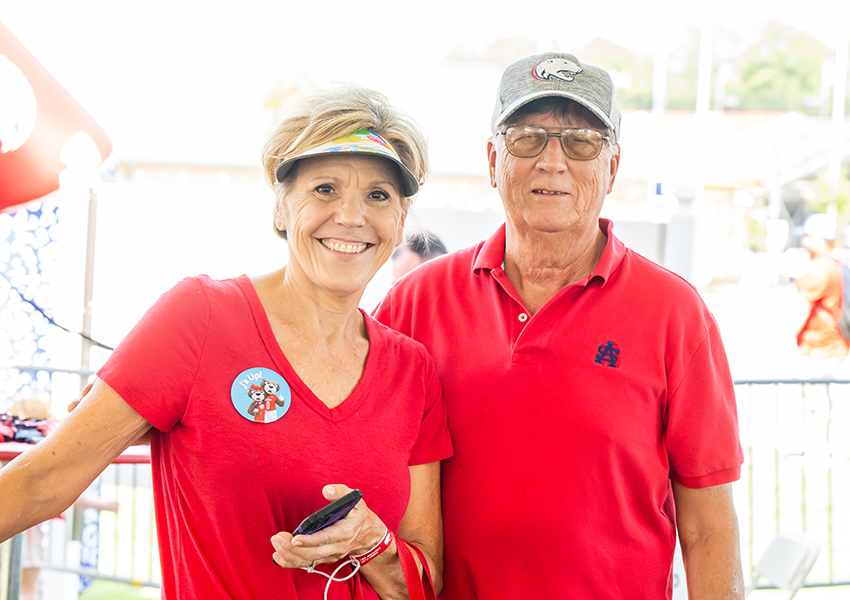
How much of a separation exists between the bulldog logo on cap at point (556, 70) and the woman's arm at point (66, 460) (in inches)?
55.5

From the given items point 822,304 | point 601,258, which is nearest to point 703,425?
point 601,258

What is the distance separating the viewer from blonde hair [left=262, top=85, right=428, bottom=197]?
5.53 ft

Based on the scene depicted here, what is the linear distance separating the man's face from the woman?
35 centimetres

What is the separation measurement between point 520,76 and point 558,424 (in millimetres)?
1014

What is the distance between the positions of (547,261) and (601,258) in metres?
0.16

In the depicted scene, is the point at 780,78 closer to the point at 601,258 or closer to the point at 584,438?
the point at 601,258

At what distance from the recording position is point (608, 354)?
78.4 inches

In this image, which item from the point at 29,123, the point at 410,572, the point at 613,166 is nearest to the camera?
the point at 410,572

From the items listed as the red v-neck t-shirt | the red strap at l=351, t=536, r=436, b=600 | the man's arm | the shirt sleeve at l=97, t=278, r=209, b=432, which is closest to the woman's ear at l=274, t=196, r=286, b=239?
the red v-neck t-shirt

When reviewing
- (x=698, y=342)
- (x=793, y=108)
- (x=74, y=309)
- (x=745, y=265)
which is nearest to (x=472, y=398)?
(x=698, y=342)

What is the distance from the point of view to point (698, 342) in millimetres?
1995

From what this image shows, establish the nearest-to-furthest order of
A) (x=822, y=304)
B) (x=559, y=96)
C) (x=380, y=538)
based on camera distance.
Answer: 1. (x=380, y=538)
2. (x=559, y=96)
3. (x=822, y=304)

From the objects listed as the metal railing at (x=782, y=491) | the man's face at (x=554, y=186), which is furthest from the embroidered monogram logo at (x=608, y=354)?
the metal railing at (x=782, y=491)

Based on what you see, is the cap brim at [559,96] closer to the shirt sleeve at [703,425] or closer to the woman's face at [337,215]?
the woman's face at [337,215]
